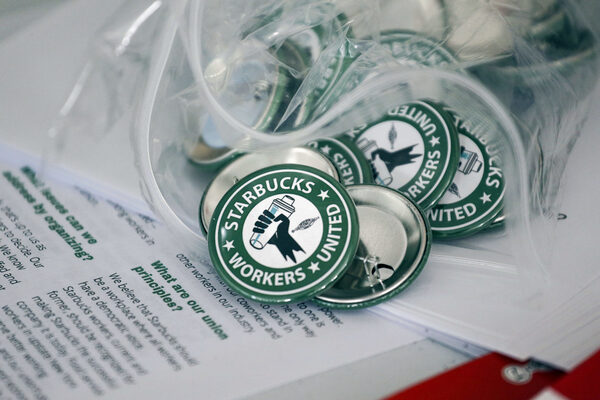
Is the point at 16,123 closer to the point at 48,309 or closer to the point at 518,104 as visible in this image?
the point at 48,309

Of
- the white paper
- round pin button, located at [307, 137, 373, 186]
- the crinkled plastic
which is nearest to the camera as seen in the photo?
the white paper

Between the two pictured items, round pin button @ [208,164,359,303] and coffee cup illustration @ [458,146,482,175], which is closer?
round pin button @ [208,164,359,303]

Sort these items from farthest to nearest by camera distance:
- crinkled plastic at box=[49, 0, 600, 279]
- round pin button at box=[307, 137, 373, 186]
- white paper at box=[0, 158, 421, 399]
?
round pin button at box=[307, 137, 373, 186]
crinkled plastic at box=[49, 0, 600, 279]
white paper at box=[0, 158, 421, 399]

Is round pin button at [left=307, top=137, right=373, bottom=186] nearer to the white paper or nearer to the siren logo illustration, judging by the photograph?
the siren logo illustration

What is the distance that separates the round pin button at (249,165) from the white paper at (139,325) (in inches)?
2.9

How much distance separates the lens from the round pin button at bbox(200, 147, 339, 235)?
983 millimetres

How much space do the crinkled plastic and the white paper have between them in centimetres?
9

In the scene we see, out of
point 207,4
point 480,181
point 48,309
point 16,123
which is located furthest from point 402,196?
point 16,123

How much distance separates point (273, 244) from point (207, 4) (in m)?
0.35

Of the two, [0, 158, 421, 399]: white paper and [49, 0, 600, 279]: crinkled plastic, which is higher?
[49, 0, 600, 279]: crinkled plastic

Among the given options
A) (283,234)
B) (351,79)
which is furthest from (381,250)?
(351,79)

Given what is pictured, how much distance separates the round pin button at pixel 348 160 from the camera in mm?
1002

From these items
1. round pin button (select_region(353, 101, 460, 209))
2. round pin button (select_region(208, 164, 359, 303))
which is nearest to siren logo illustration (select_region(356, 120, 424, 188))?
round pin button (select_region(353, 101, 460, 209))

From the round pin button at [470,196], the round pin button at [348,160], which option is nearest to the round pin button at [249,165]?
the round pin button at [348,160]
